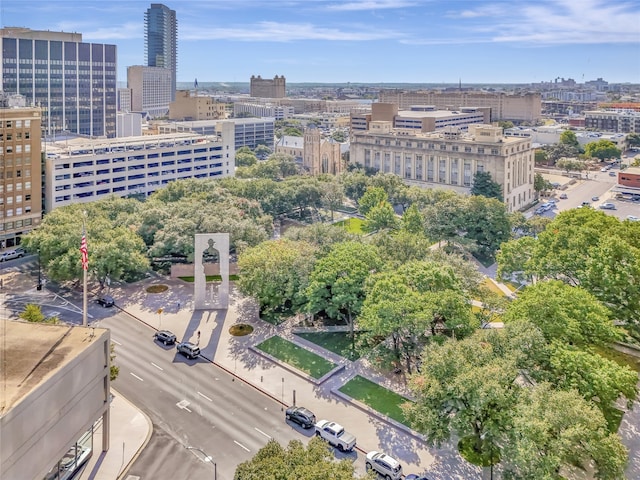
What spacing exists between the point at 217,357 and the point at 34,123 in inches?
2047

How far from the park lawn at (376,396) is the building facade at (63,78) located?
379 ft

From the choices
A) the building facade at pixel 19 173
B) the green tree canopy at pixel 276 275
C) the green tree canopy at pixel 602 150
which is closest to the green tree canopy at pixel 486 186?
the green tree canopy at pixel 276 275

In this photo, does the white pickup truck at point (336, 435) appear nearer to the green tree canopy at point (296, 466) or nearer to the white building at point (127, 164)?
the green tree canopy at point (296, 466)

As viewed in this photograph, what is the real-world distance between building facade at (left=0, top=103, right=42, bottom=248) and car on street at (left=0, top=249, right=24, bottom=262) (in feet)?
7.60

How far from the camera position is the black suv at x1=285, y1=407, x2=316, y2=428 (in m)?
36.3

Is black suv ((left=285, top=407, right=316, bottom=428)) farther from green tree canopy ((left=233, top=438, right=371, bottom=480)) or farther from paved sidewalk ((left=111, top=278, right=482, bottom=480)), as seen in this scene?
green tree canopy ((left=233, top=438, right=371, bottom=480))

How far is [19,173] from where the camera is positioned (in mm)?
75438

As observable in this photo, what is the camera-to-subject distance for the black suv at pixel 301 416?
3628cm

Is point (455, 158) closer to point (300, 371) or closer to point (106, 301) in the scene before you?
point (300, 371)

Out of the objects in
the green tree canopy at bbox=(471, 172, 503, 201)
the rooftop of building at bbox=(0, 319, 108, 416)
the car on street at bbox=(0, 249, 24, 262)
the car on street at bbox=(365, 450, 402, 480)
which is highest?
the green tree canopy at bbox=(471, 172, 503, 201)

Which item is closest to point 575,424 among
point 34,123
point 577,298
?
point 577,298

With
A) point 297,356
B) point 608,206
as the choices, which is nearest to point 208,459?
point 297,356

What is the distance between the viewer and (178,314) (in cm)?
5575

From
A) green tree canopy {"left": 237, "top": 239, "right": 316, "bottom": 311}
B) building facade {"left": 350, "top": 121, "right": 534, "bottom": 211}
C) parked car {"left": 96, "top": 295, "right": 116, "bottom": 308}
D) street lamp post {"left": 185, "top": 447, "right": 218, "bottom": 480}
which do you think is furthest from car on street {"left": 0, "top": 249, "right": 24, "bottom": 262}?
building facade {"left": 350, "top": 121, "right": 534, "bottom": 211}
